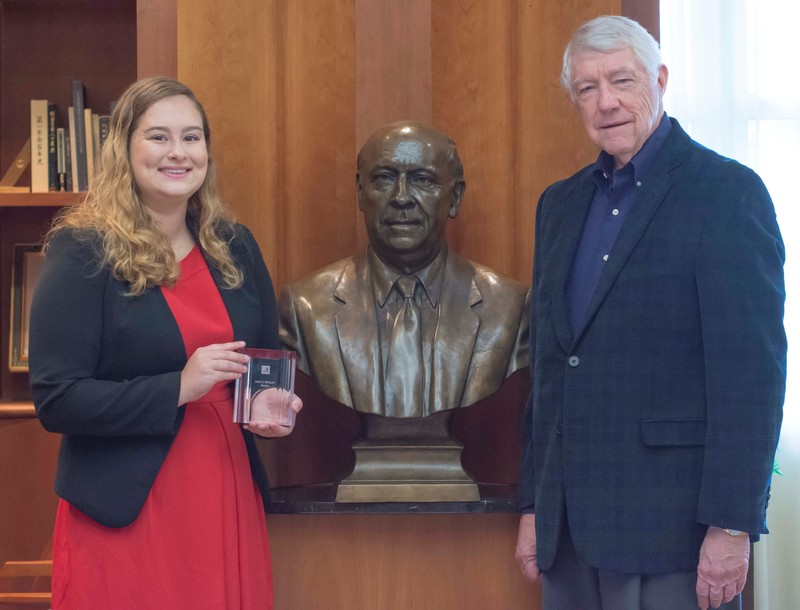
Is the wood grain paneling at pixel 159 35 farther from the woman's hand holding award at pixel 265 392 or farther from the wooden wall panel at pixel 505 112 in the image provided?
the woman's hand holding award at pixel 265 392

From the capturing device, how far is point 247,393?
2227 millimetres

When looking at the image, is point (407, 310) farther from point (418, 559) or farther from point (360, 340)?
point (418, 559)

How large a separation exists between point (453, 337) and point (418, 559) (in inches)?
24.0

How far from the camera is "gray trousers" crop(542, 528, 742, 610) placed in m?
2.11

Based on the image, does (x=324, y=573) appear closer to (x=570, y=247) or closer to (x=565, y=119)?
(x=570, y=247)

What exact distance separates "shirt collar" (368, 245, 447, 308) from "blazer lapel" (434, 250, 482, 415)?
2cm

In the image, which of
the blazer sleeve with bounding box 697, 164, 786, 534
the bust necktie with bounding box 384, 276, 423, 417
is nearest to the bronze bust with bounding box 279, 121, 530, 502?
the bust necktie with bounding box 384, 276, 423, 417

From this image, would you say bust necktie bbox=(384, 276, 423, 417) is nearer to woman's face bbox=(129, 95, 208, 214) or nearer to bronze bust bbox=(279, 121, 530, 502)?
bronze bust bbox=(279, 121, 530, 502)

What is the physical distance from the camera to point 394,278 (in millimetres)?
2920

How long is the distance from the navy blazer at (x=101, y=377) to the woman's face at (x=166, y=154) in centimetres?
20

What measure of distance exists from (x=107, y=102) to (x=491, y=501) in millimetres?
2229

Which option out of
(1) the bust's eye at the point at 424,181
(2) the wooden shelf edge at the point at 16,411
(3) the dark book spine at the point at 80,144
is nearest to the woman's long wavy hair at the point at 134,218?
(1) the bust's eye at the point at 424,181

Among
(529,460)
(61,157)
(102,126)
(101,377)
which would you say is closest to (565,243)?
(529,460)

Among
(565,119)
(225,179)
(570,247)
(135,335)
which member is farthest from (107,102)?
(570,247)
